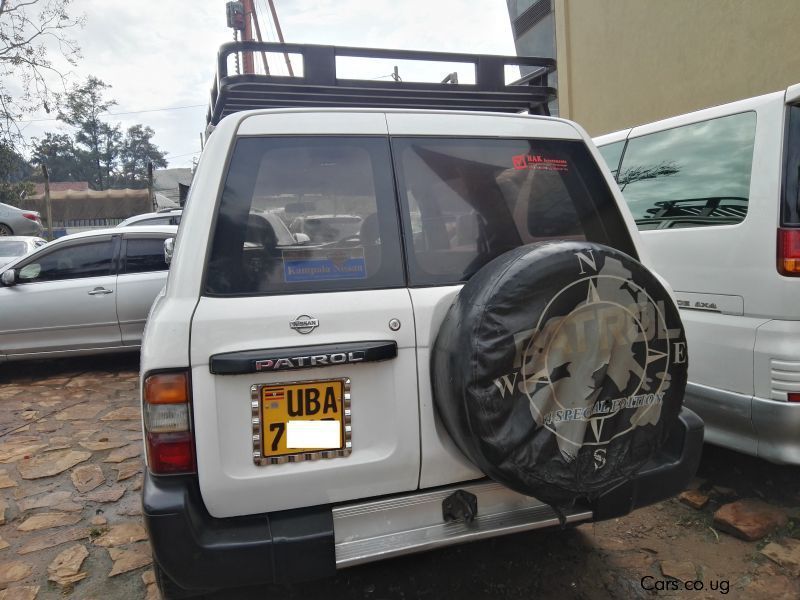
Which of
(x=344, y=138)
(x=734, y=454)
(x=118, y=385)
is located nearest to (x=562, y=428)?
(x=344, y=138)

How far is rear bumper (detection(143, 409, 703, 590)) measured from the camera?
1.74 meters

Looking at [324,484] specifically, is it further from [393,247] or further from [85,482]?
[85,482]

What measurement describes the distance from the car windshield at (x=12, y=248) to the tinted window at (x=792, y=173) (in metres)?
10.7

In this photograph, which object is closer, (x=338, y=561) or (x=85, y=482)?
(x=338, y=561)

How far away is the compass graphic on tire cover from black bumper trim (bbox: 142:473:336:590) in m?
0.83

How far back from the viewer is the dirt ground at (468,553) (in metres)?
2.43

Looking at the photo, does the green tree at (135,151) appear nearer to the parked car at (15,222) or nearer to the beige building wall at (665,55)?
the parked car at (15,222)

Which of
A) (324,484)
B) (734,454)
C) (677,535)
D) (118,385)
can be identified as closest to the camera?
(324,484)

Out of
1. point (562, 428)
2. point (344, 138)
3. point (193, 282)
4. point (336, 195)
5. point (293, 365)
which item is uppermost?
point (344, 138)

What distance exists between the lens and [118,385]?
18.5 feet

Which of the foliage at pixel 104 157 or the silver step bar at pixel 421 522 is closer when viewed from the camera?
the silver step bar at pixel 421 522

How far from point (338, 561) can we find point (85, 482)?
2.58m

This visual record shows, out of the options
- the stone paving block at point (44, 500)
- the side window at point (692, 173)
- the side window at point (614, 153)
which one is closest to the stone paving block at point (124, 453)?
the stone paving block at point (44, 500)

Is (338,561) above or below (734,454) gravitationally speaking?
above
